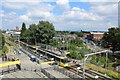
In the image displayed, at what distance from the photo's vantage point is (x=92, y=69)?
2169 centimetres

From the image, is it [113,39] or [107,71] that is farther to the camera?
[113,39]

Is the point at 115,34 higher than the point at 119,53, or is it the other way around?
the point at 115,34

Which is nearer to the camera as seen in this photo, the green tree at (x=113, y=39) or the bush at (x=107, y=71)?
the bush at (x=107, y=71)

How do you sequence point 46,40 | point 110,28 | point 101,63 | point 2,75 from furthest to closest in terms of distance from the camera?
point 46,40
point 110,28
point 101,63
point 2,75

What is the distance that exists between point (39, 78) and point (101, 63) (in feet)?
24.5

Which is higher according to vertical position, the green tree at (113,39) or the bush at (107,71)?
the green tree at (113,39)

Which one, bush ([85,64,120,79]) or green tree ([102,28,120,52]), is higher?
green tree ([102,28,120,52])

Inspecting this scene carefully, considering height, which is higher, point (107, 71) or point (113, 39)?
point (113, 39)

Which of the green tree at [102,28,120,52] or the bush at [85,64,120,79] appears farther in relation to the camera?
the green tree at [102,28,120,52]

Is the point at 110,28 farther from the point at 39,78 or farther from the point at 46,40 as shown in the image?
the point at 39,78

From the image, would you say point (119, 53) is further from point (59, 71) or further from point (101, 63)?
point (59, 71)

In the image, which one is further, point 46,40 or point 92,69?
point 46,40

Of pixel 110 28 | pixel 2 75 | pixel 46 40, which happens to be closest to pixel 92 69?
pixel 2 75

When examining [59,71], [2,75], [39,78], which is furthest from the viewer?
[59,71]
